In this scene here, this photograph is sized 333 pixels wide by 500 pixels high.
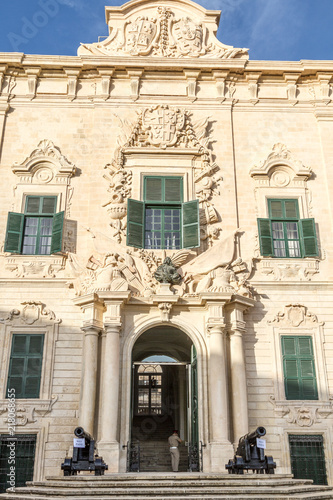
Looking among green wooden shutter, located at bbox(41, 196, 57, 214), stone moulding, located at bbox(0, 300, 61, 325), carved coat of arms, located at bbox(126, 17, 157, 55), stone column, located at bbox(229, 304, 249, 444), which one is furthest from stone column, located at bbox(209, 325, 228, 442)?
carved coat of arms, located at bbox(126, 17, 157, 55)

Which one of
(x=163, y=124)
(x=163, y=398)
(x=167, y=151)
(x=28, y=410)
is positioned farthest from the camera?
(x=163, y=398)

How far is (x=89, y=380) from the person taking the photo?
46.3ft

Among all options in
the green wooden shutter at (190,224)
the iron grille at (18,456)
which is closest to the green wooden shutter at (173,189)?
the green wooden shutter at (190,224)

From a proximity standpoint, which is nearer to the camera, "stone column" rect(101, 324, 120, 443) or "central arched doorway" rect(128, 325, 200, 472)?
"stone column" rect(101, 324, 120, 443)

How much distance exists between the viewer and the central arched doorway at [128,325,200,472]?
15229 mm

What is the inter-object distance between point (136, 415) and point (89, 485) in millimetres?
12093

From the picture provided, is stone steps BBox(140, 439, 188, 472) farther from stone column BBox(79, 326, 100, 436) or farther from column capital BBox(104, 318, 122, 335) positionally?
column capital BBox(104, 318, 122, 335)

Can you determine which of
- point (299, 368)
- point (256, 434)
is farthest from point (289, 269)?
point (256, 434)

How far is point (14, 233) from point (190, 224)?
519cm

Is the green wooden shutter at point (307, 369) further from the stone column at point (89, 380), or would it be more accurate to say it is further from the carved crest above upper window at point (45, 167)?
the carved crest above upper window at point (45, 167)

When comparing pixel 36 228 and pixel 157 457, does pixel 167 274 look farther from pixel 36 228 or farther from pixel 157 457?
pixel 157 457

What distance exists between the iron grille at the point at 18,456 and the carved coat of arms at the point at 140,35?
12.6 meters

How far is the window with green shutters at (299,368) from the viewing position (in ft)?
48.5

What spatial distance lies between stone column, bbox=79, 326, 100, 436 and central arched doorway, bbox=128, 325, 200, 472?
4.15 ft
